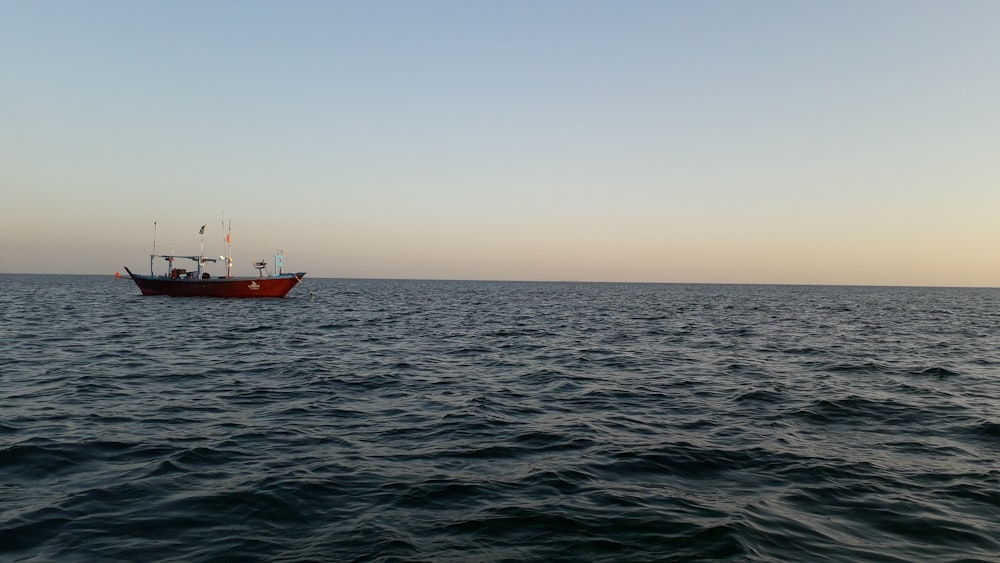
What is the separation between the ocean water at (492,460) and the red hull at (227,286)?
47.2 m

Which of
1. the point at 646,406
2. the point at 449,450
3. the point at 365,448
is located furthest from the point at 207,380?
the point at 646,406

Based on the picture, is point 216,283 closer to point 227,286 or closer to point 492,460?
point 227,286

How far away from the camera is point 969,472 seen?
9.16m

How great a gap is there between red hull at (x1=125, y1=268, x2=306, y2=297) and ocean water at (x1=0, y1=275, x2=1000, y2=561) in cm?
4723

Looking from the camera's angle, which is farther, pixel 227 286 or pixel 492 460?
pixel 227 286

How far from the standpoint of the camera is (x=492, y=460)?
960 cm

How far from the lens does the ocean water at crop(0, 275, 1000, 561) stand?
654 centimetres

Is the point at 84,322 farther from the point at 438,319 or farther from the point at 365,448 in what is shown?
the point at 365,448

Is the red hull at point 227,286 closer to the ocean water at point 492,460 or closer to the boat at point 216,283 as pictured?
the boat at point 216,283

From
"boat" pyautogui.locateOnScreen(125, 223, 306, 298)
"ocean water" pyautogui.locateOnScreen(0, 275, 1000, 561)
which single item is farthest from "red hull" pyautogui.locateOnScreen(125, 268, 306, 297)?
"ocean water" pyautogui.locateOnScreen(0, 275, 1000, 561)

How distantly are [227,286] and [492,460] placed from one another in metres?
64.9

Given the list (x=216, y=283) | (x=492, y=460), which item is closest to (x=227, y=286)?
(x=216, y=283)

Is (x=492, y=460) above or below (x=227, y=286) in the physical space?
below

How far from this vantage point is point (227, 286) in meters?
66.8
